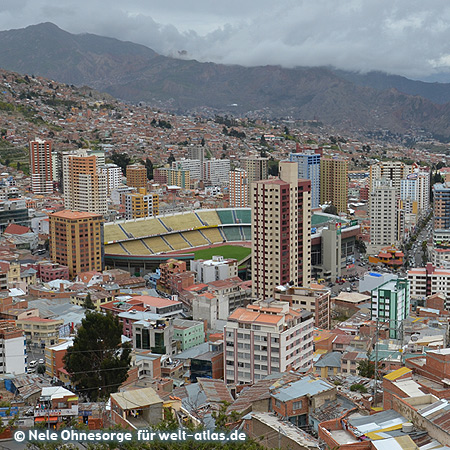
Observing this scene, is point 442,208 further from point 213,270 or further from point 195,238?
point 213,270

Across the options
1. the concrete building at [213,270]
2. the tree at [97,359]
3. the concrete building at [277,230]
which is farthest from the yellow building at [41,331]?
the concrete building at [213,270]

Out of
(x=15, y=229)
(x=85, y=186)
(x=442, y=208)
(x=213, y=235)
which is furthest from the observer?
(x=442, y=208)

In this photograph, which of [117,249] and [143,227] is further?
[143,227]

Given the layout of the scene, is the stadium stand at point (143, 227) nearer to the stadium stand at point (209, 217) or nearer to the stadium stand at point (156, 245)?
the stadium stand at point (156, 245)

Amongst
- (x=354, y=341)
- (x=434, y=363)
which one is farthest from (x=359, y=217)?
(x=434, y=363)

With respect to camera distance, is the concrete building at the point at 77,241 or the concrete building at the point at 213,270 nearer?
the concrete building at the point at 213,270

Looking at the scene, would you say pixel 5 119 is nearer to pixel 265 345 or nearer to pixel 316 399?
pixel 265 345

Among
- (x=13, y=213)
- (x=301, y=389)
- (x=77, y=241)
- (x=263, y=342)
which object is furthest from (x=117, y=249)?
(x=301, y=389)
